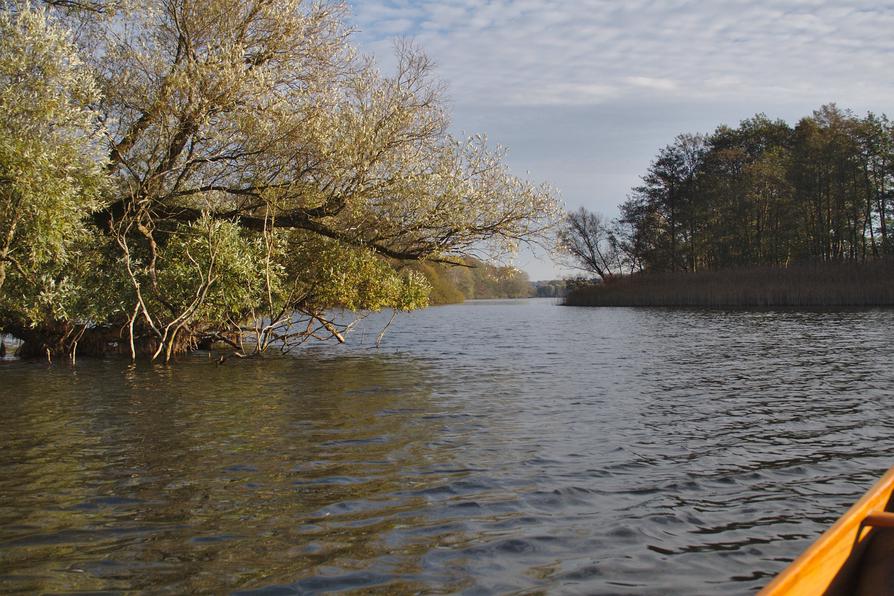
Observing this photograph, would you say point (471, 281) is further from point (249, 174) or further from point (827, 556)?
point (827, 556)

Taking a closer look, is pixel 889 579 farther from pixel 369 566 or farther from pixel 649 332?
pixel 649 332

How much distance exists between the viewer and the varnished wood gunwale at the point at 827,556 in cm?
351

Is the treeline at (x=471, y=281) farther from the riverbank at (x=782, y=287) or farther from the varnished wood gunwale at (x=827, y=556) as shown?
the varnished wood gunwale at (x=827, y=556)

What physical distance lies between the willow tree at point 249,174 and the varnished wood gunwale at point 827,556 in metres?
18.4

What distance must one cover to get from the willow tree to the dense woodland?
145ft

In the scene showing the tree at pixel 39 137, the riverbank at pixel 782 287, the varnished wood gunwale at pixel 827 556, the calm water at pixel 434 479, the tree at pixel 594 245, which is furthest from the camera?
the tree at pixel 594 245

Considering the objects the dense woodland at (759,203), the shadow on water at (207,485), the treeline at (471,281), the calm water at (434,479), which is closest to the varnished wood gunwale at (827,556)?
the calm water at (434,479)

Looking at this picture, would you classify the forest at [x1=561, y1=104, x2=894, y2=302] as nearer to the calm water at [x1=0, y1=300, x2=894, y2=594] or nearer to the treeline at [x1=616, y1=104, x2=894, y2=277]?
the treeline at [x1=616, y1=104, x2=894, y2=277]

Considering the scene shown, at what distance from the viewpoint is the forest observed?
6078cm

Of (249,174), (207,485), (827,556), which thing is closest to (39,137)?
(249,174)

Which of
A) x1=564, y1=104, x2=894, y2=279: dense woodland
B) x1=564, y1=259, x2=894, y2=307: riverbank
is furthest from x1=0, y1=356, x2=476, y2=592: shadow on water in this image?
x1=564, y1=104, x2=894, y2=279: dense woodland

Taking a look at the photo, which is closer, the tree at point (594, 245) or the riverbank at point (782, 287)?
the riverbank at point (782, 287)

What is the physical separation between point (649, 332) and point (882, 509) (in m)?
29.8

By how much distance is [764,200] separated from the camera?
70.5 meters
